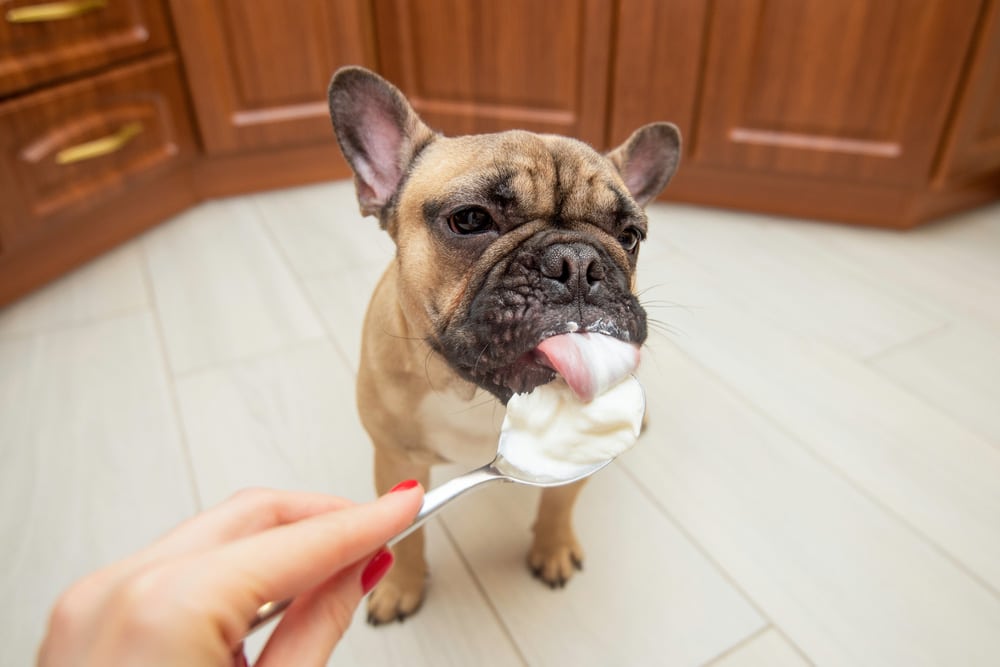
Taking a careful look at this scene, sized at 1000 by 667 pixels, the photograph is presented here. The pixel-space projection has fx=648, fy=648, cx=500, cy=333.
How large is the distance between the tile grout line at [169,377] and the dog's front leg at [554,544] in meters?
0.68

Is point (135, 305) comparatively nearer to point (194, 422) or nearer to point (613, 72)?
point (194, 422)

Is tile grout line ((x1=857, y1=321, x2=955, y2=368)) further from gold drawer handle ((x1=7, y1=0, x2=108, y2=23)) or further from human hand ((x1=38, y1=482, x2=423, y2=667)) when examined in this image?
gold drawer handle ((x1=7, y1=0, x2=108, y2=23))

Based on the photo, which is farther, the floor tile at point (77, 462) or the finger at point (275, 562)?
the floor tile at point (77, 462)

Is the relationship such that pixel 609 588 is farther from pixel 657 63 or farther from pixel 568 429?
pixel 657 63

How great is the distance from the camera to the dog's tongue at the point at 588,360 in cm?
71

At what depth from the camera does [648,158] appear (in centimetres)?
125

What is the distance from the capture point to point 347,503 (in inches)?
23.8

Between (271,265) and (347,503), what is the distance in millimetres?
1694

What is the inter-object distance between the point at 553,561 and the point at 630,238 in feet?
1.93

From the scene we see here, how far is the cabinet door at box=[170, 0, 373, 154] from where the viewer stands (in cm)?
229

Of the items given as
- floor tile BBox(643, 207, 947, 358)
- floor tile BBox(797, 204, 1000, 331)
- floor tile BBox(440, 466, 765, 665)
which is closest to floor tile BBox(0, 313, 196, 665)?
floor tile BBox(440, 466, 765, 665)

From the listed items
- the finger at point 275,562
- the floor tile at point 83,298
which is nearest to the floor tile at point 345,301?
the floor tile at point 83,298

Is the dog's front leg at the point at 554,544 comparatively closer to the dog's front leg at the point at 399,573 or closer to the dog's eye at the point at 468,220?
the dog's front leg at the point at 399,573

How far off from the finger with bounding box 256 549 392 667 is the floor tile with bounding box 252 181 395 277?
1.51 meters
